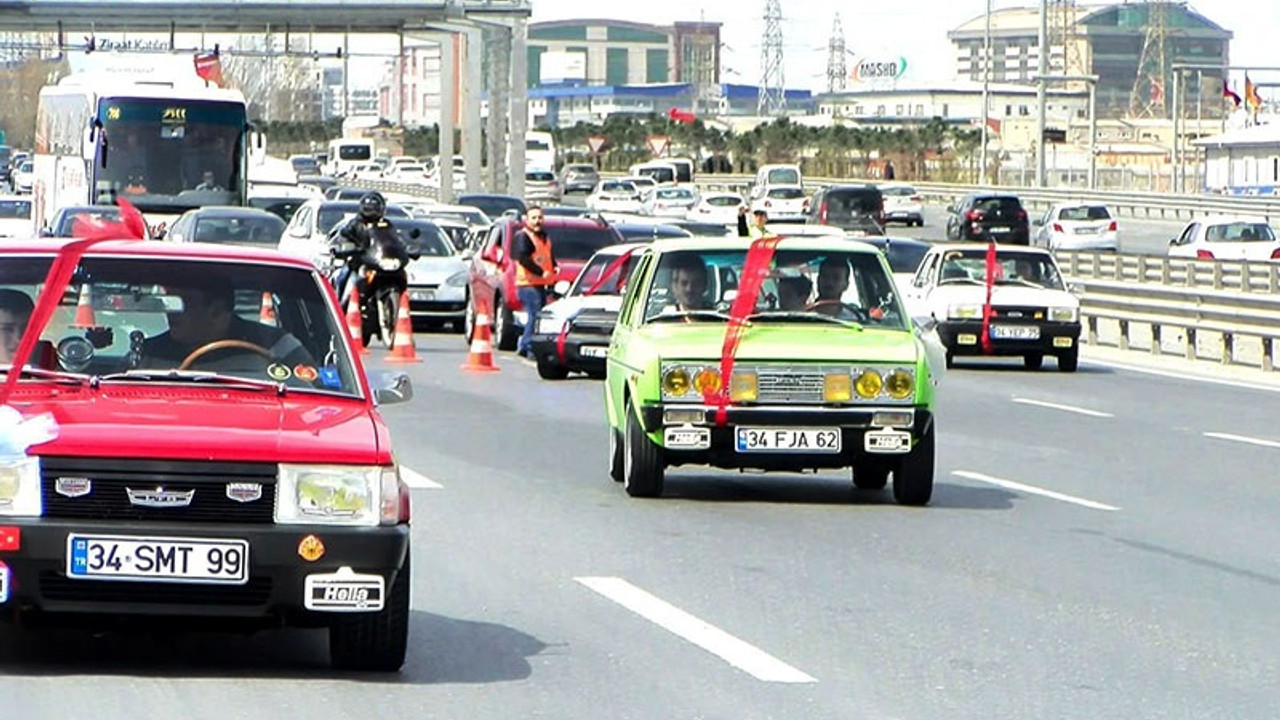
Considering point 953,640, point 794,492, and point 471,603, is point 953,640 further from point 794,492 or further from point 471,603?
point 794,492

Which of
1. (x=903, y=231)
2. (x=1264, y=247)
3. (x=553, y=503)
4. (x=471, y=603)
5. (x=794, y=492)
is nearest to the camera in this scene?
(x=471, y=603)

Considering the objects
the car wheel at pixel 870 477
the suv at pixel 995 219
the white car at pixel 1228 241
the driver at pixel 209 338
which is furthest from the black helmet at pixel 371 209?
the suv at pixel 995 219

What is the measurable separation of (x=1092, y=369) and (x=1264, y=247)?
2252 cm

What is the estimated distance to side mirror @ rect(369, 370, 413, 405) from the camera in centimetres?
936

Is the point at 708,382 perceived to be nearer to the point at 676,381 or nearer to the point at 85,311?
the point at 676,381

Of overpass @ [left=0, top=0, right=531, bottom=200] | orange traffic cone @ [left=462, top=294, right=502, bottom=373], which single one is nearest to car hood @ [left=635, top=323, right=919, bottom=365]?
orange traffic cone @ [left=462, top=294, right=502, bottom=373]

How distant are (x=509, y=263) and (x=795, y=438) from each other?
1720cm

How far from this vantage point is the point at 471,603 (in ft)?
35.6

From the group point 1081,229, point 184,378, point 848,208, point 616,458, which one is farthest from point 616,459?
point 1081,229

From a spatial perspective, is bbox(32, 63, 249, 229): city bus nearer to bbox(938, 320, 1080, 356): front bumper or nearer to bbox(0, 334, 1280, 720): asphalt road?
bbox(938, 320, 1080, 356): front bumper

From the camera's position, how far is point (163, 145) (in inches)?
1735

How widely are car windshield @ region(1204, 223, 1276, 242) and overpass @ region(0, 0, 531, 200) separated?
855 inches

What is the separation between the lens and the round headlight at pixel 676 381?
14.6 metres

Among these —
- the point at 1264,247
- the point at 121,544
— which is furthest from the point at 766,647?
the point at 1264,247
